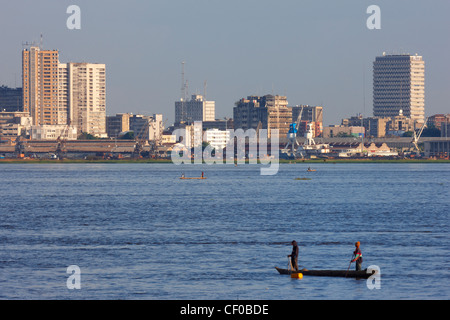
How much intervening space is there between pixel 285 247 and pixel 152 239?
537 inches

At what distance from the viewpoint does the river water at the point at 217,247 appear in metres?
51.0

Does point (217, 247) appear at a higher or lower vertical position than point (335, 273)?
lower

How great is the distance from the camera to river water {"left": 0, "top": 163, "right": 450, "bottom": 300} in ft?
167

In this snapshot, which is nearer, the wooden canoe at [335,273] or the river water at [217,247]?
the river water at [217,247]

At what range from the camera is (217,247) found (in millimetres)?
70062

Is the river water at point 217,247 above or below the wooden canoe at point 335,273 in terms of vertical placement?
below

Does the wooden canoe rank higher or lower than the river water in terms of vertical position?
higher

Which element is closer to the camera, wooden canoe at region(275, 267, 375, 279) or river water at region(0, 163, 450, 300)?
river water at region(0, 163, 450, 300)

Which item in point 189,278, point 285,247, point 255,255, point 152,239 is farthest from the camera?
point 152,239

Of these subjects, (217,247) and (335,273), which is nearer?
(335,273)
